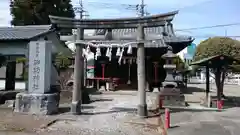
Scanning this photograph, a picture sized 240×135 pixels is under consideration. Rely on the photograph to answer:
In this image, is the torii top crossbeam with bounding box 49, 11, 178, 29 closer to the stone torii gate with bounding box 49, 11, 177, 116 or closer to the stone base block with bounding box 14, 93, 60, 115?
the stone torii gate with bounding box 49, 11, 177, 116

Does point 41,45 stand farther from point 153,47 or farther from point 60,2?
point 60,2

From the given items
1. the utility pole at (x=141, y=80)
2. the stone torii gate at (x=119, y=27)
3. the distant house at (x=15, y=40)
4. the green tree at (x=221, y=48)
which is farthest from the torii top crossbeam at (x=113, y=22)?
the green tree at (x=221, y=48)

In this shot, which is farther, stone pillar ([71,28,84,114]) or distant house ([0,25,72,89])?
distant house ([0,25,72,89])

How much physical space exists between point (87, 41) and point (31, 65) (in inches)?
106

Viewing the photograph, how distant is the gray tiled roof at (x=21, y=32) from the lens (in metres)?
17.0

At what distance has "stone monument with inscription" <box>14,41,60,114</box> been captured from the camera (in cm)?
1073

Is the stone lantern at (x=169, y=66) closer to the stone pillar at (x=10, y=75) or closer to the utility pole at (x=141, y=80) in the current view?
the utility pole at (x=141, y=80)

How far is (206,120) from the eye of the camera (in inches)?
391

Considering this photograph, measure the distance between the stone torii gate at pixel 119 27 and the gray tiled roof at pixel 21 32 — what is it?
263 inches

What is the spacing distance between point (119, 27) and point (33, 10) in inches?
867

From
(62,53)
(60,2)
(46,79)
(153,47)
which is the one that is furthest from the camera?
(60,2)

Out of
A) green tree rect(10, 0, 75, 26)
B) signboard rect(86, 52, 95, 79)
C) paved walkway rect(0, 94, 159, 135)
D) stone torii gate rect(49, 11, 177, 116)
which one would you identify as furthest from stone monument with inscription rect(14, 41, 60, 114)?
green tree rect(10, 0, 75, 26)

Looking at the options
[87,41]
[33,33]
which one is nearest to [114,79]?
[33,33]

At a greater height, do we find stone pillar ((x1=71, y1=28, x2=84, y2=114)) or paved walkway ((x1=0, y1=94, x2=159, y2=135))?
stone pillar ((x1=71, y1=28, x2=84, y2=114))
